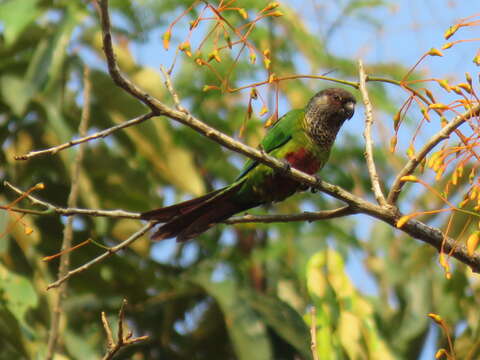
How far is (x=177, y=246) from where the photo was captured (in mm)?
5574

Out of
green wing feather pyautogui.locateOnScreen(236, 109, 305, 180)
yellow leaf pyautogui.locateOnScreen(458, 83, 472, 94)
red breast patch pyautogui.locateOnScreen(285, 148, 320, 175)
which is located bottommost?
yellow leaf pyautogui.locateOnScreen(458, 83, 472, 94)

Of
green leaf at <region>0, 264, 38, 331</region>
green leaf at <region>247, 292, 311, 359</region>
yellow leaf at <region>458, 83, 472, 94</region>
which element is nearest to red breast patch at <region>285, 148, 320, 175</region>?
green leaf at <region>247, 292, 311, 359</region>

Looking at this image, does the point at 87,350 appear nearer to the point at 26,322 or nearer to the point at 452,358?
the point at 26,322

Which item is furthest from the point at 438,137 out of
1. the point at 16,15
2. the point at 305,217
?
the point at 16,15

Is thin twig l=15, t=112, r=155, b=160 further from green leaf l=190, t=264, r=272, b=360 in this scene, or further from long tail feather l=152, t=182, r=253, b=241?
green leaf l=190, t=264, r=272, b=360

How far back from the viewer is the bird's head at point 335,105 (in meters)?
4.61

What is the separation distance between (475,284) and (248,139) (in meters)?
1.79

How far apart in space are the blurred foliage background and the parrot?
1.26 ft

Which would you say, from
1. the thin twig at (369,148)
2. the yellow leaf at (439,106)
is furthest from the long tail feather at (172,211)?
the yellow leaf at (439,106)

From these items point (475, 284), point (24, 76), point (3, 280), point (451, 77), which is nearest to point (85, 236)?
point (3, 280)

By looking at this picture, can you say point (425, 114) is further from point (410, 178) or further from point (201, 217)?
point (201, 217)

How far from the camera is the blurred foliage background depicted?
12.9 feet

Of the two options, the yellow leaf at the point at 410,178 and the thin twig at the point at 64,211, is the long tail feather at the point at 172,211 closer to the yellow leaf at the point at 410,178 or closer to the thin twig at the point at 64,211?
the thin twig at the point at 64,211

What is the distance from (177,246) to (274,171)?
2.19m
